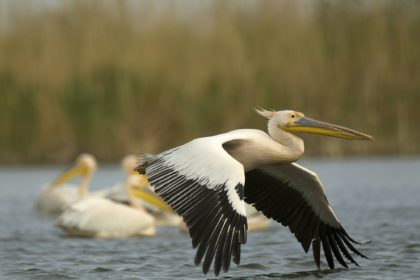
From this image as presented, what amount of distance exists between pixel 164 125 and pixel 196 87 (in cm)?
93

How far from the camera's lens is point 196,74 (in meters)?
18.5

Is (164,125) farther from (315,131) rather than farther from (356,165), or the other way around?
(315,131)

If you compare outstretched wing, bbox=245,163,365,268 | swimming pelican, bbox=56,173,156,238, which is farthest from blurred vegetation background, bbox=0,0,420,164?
outstretched wing, bbox=245,163,365,268

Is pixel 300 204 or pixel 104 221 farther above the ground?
pixel 104 221

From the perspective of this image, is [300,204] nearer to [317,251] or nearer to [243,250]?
[317,251]

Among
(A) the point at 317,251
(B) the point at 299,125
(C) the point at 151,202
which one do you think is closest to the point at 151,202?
(C) the point at 151,202

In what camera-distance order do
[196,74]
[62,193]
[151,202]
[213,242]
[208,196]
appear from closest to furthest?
[213,242], [208,196], [151,202], [62,193], [196,74]

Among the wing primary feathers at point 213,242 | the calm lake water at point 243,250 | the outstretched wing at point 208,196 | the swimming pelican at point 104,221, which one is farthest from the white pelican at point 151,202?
the wing primary feathers at point 213,242

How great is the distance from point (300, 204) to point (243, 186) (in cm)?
145

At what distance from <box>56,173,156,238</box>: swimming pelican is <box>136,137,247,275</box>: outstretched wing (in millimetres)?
3317

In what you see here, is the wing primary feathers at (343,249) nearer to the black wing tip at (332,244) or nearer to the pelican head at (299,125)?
the black wing tip at (332,244)

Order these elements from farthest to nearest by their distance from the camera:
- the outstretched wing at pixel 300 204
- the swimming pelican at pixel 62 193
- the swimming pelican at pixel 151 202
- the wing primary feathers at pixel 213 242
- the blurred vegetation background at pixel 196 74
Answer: the blurred vegetation background at pixel 196 74 < the swimming pelican at pixel 62 193 < the swimming pelican at pixel 151 202 < the outstretched wing at pixel 300 204 < the wing primary feathers at pixel 213 242

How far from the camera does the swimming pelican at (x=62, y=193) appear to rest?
12.9 m

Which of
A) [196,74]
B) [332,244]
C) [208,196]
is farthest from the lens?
[196,74]
